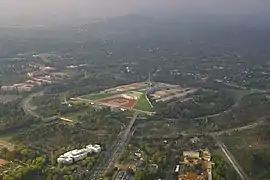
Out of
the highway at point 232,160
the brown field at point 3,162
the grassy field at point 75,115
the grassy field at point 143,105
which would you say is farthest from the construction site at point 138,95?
the brown field at point 3,162

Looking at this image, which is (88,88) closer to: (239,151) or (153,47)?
(239,151)

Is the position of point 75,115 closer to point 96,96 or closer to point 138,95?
point 96,96

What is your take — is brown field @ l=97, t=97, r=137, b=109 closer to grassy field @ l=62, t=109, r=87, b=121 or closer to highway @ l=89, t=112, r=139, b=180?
grassy field @ l=62, t=109, r=87, b=121

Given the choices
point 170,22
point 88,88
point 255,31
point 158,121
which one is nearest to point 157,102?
point 158,121

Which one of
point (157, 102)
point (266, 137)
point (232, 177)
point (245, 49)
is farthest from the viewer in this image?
point (245, 49)

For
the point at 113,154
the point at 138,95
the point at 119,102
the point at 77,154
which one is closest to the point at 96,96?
the point at 119,102

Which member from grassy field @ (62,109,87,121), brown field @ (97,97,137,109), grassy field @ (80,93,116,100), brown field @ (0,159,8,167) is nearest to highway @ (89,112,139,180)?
grassy field @ (62,109,87,121)

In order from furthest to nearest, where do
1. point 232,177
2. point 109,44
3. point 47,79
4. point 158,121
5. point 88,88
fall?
point 109,44 < point 47,79 < point 88,88 < point 158,121 < point 232,177
